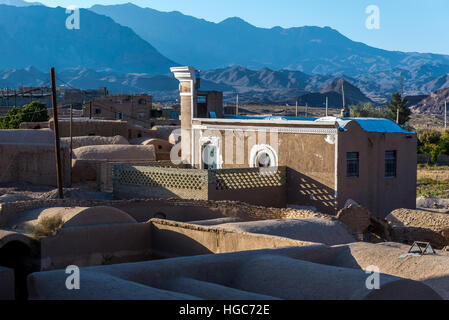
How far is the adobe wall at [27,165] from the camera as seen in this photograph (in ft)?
77.6

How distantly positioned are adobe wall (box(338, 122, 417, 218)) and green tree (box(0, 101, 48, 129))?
24173 millimetres

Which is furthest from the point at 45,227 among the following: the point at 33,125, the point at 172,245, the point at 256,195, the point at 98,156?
the point at 33,125

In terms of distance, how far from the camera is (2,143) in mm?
24422

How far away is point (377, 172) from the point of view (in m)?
22.6

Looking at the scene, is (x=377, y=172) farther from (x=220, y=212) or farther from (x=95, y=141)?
(x=95, y=141)

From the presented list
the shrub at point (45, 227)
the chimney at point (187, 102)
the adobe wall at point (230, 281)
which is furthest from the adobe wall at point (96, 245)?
the chimney at point (187, 102)

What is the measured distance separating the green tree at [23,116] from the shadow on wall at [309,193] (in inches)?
899

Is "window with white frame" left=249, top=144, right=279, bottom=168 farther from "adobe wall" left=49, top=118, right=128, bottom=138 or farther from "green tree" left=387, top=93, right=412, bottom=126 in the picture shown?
"green tree" left=387, top=93, right=412, bottom=126

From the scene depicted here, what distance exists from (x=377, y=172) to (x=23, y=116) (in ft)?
88.1

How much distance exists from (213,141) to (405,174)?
6.90 m

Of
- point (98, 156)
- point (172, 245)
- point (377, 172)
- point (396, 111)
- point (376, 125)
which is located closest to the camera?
point (172, 245)

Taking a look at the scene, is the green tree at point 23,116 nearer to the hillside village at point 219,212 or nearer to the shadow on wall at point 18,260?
the hillside village at point 219,212
